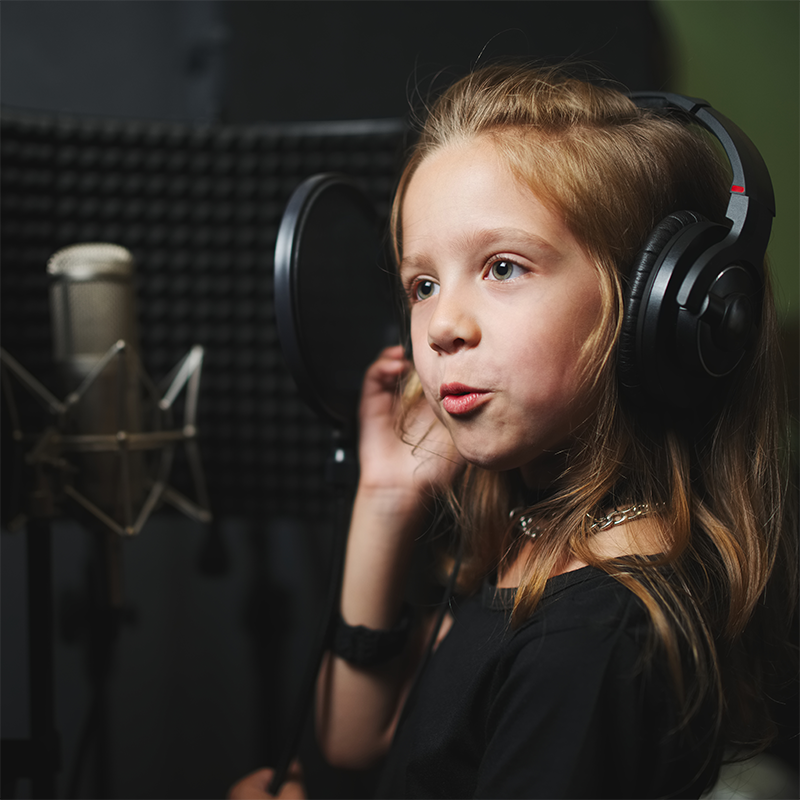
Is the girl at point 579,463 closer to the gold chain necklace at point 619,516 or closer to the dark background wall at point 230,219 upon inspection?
the gold chain necklace at point 619,516

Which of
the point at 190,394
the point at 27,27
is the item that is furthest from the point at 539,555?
the point at 27,27

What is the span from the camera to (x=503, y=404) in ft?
1.51

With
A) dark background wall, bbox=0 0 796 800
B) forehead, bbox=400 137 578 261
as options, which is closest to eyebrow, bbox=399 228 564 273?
forehead, bbox=400 137 578 261

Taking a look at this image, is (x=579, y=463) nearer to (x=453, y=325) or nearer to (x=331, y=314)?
(x=453, y=325)

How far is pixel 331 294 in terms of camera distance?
660mm

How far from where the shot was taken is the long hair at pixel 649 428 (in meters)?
0.46

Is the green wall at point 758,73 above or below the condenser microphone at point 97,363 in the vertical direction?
above

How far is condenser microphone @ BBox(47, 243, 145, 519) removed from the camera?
70cm

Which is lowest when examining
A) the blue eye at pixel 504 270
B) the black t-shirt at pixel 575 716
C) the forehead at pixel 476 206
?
the black t-shirt at pixel 575 716

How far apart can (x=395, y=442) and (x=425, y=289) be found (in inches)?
8.9

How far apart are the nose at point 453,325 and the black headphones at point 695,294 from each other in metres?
0.10

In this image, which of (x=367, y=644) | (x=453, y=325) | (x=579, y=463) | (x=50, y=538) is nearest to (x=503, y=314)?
(x=453, y=325)

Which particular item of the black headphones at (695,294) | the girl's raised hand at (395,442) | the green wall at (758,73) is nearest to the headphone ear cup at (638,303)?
the black headphones at (695,294)

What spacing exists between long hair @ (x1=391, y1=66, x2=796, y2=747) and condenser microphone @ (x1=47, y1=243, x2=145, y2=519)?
0.35 meters
